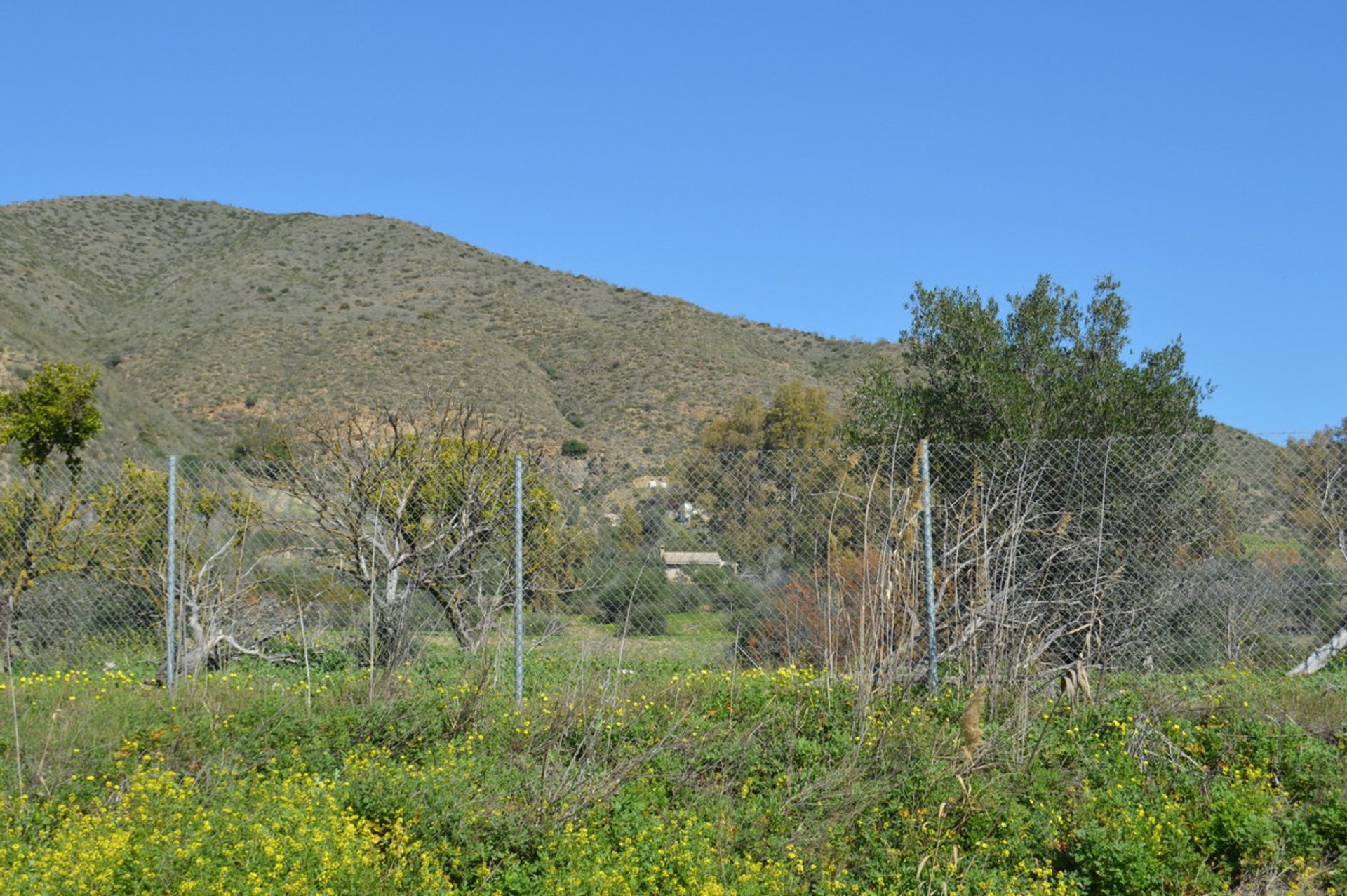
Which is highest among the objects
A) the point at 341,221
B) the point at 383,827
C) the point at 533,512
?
the point at 341,221

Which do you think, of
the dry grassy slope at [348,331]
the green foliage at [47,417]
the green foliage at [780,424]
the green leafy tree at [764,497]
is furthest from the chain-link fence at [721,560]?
the dry grassy slope at [348,331]

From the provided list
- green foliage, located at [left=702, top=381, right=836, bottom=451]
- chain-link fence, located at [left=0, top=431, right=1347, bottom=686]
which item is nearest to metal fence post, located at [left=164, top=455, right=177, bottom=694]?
chain-link fence, located at [left=0, top=431, right=1347, bottom=686]

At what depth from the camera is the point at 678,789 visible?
552cm

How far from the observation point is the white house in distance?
820 cm

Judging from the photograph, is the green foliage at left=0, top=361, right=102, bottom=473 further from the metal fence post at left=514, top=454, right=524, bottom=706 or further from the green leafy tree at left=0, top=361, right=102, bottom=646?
the metal fence post at left=514, top=454, right=524, bottom=706

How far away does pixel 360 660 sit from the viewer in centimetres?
877

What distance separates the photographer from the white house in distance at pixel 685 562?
26.9 ft

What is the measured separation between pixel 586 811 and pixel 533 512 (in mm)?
3900

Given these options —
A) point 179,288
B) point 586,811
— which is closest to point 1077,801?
point 586,811

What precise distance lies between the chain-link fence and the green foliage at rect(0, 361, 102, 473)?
3204 mm

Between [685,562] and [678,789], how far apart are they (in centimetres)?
285

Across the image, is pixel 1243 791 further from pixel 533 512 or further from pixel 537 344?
pixel 537 344

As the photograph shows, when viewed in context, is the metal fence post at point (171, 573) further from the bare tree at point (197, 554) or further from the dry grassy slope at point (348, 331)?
the dry grassy slope at point (348, 331)

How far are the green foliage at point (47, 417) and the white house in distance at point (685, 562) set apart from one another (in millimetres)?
8174
